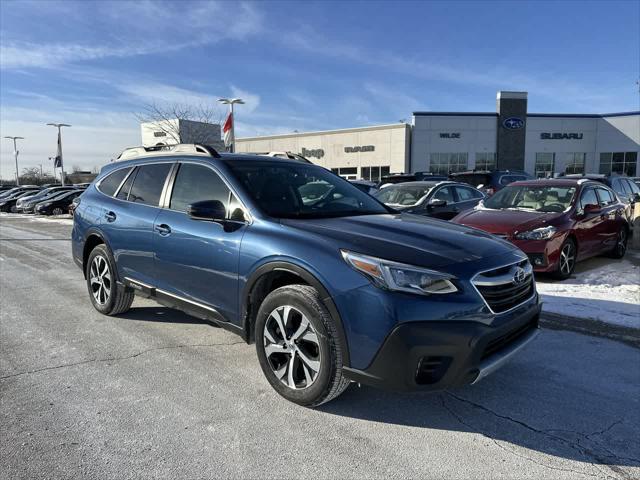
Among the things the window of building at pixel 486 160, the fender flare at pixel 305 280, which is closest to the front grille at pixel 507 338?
the fender flare at pixel 305 280

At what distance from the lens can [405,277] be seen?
275 cm

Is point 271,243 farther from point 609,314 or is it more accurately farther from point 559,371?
point 609,314

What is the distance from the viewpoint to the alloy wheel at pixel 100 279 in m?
5.16

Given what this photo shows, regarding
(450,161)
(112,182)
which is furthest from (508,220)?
(450,161)

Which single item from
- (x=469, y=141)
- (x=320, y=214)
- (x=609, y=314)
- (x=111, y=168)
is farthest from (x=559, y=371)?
(x=469, y=141)

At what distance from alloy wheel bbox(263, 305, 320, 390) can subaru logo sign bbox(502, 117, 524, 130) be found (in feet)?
162

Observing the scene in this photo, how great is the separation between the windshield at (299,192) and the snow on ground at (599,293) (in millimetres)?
2766

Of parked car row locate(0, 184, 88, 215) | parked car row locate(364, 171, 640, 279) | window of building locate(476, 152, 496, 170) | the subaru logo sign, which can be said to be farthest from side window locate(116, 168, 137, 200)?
the subaru logo sign

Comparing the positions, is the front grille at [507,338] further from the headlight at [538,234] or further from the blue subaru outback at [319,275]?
the headlight at [538,234]

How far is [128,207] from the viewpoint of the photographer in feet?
15.8

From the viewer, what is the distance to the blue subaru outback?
2711mm

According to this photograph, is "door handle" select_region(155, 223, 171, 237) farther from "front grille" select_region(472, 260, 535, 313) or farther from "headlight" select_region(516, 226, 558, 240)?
"headlight" select_region(516, 226, 558, 240)

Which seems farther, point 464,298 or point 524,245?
point 524,245

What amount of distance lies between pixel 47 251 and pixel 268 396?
401 inches
